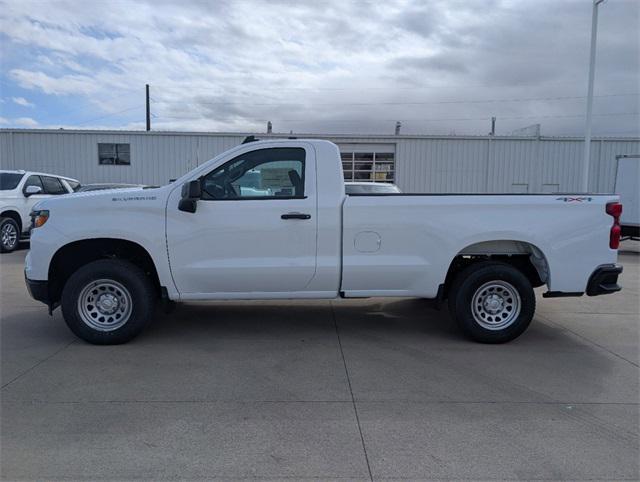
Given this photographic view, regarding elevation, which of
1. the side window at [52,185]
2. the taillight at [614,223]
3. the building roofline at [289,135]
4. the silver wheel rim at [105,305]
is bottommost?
the silver wheel rim at [105,305]

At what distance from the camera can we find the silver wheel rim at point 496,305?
5477 millimetres

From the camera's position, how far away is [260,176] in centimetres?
539

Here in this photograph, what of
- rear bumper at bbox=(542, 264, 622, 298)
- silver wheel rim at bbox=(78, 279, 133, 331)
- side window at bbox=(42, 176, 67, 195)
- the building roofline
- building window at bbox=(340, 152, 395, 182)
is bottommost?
silver wheel rim at bbox=(78, 279, 133, 331)

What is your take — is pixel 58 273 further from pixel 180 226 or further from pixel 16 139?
pixel 16 139

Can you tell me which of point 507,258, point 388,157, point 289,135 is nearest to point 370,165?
point 388,157

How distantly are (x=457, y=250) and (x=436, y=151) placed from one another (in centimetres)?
1706

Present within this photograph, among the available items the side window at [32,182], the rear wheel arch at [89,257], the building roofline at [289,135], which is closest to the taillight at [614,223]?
the rear wheel arch at [89,257]

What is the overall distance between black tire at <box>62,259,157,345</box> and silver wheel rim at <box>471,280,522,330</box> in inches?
137

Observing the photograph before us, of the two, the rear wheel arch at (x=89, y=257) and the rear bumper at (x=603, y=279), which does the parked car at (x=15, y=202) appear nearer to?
the rear wheel arch at (x=89, y=257)

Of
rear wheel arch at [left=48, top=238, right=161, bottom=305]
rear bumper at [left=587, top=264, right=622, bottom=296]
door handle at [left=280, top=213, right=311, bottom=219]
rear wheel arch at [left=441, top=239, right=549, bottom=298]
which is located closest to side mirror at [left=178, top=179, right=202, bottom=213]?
rear wheel arch at [left=48, top=238, right=161, bottom=305]

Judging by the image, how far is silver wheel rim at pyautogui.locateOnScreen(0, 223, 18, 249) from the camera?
39.9 ft

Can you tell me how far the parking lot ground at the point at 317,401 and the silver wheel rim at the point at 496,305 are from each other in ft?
0.90

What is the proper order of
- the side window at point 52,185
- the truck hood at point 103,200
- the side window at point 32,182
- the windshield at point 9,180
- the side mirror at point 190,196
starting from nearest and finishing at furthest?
the side mirror at point 190,196, the truck hood at point 103,200, the windshield at point 9,180, the side window at point 32,182, the side window at point 52,185

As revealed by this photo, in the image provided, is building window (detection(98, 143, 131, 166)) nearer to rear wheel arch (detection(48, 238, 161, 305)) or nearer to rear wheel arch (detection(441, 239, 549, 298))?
rear wheel arch (detection(48, 238, 161, 305))
